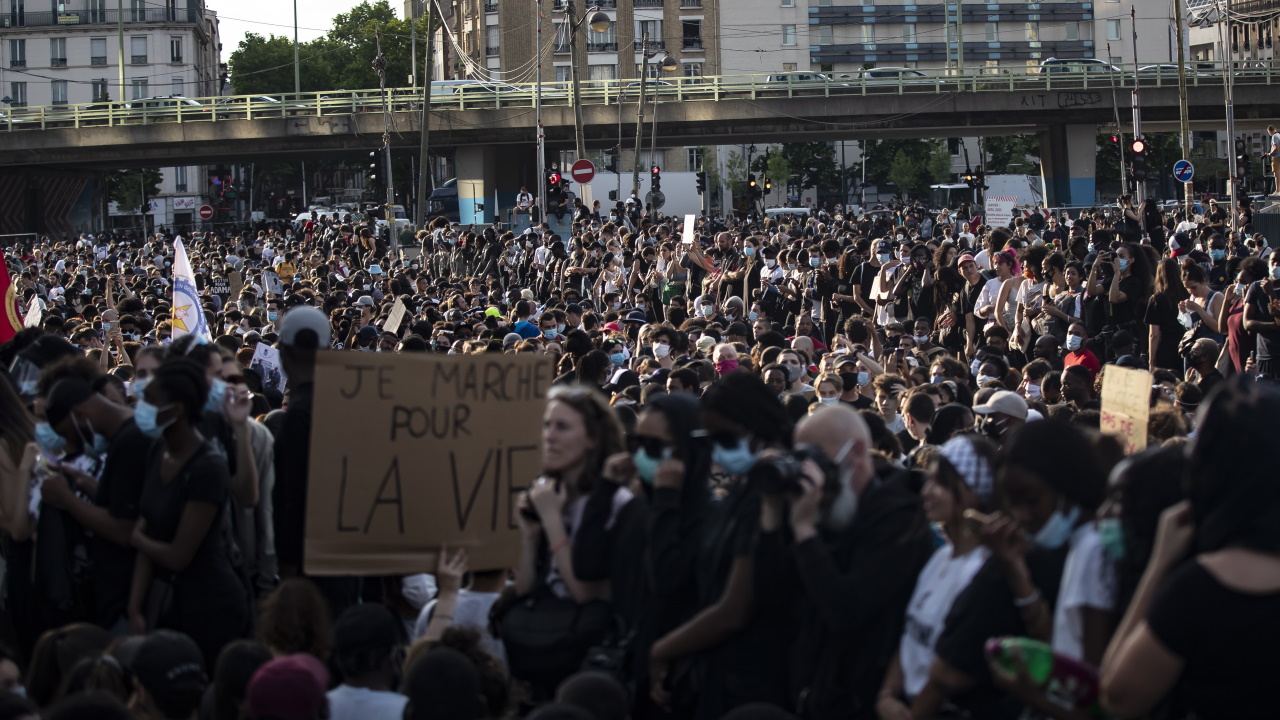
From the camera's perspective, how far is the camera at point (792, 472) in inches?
149

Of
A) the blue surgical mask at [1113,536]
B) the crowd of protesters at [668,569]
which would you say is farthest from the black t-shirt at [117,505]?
the blue surgical mask at [1113,536]

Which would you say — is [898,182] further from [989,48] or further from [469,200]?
[469,200]

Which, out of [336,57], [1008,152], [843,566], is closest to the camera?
[843,566]

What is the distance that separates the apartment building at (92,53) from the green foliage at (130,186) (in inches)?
125

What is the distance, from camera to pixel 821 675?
4051 millimetres

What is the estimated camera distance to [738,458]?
4145mm

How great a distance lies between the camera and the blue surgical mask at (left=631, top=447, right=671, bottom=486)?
175 inches

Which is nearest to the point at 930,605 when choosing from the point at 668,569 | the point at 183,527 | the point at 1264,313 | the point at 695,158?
the point at 668,569

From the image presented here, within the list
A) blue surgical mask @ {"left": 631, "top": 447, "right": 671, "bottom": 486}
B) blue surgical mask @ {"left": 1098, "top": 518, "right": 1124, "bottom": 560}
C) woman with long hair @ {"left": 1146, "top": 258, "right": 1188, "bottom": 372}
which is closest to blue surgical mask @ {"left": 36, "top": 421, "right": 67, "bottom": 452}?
blue surgical mask @ {"left": 631, "top": 447, "right": 671, "bottom": 486}

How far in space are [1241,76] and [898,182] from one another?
109ft

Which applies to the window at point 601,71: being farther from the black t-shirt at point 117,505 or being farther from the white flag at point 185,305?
the black t-shirt at point 117,505

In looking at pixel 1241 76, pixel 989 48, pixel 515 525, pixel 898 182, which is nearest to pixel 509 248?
pixel 515 525

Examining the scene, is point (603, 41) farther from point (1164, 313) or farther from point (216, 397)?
point (216, 397)

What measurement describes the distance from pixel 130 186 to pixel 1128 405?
284ft
